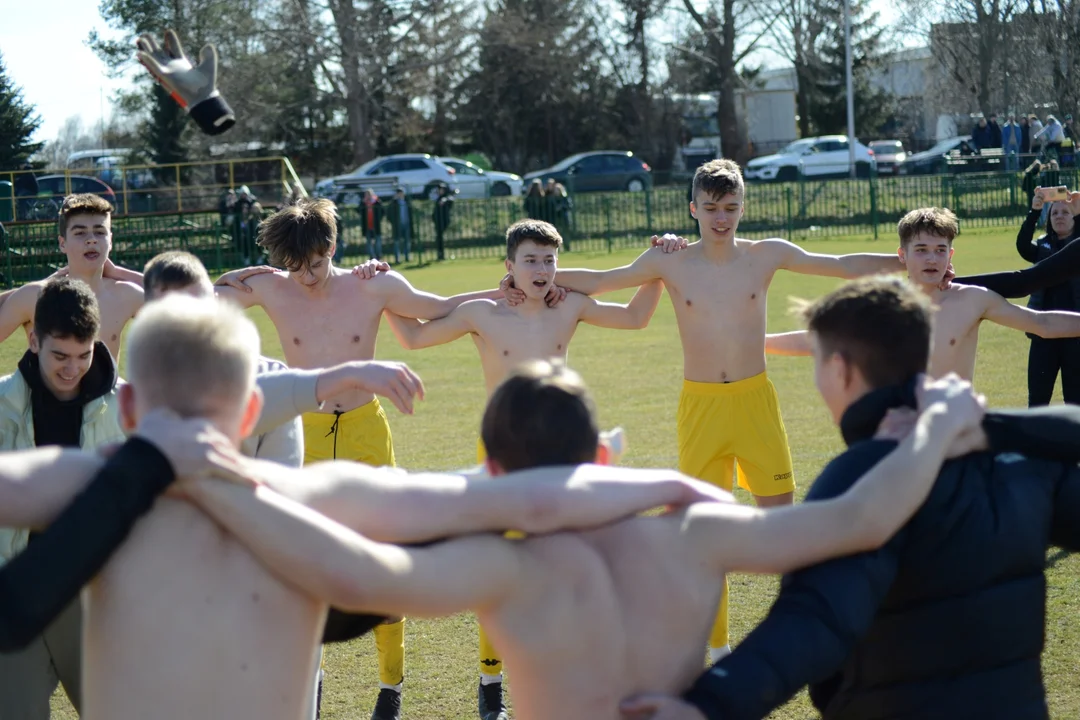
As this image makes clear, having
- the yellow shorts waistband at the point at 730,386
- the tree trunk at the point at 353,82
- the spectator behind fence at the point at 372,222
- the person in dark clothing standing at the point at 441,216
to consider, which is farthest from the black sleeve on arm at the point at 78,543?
the tree trunk at the point at 353,82

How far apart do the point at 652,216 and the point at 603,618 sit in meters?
32.5

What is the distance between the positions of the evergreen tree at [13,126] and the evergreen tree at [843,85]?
35.9 meters

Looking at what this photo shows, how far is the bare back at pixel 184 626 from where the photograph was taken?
2.19 metres

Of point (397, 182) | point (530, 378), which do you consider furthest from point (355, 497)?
point (397, 182)

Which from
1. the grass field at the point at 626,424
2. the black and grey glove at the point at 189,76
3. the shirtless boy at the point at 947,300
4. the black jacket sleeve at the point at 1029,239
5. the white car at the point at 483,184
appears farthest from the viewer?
the white car at the point at 483,184

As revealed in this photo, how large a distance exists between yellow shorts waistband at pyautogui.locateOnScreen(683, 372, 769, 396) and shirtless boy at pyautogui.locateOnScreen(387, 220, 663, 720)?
55 cm

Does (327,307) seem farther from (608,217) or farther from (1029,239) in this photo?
(608,217)

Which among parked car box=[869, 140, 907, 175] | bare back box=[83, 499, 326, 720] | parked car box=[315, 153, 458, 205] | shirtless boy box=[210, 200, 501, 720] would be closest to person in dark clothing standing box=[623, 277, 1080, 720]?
bare back box=[83, 499, 326, 720]

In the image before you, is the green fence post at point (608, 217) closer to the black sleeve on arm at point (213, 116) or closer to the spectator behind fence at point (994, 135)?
the spectator behind fence at point (994, 135)

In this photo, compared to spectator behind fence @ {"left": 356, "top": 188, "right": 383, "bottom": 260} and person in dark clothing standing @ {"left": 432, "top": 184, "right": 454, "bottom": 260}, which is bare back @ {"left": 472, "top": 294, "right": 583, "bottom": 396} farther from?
person in dark clothing standing @ {"left": 432, "top": 184, "right": 454, "bottom": 260}

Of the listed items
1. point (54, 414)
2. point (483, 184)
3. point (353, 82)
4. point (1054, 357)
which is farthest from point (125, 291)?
point (353, 82)

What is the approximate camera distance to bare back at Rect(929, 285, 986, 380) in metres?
6.04

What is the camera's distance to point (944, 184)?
32844 millimetres

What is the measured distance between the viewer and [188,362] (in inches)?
85.4
